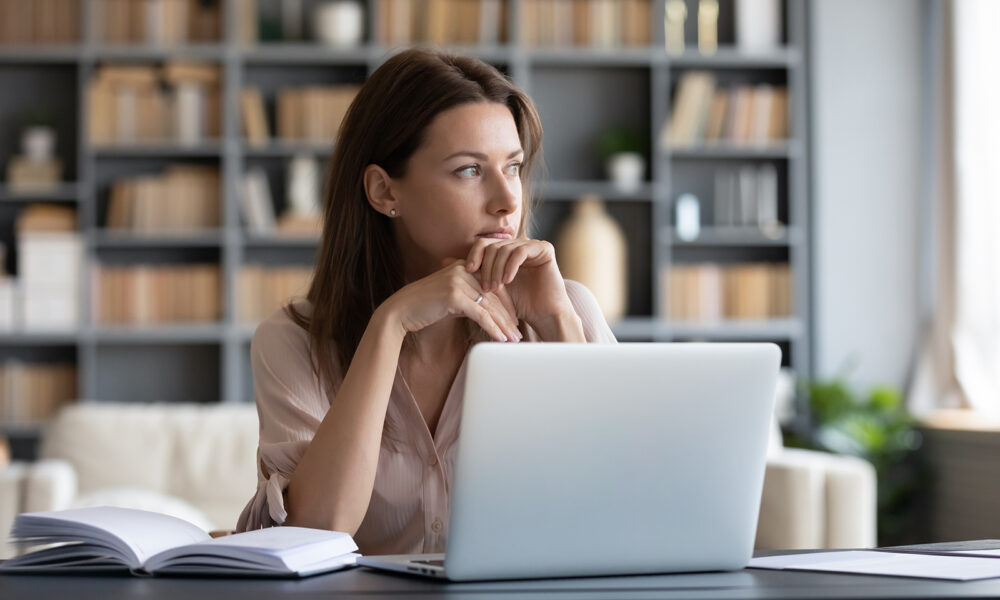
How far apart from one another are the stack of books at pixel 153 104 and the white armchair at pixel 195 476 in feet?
4.49

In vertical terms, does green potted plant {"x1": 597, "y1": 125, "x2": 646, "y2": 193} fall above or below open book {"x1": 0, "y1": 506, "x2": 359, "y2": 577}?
above

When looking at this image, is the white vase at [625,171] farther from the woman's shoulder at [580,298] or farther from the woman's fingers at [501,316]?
the woman's fingers at [501,316]

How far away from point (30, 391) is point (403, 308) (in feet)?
12.6

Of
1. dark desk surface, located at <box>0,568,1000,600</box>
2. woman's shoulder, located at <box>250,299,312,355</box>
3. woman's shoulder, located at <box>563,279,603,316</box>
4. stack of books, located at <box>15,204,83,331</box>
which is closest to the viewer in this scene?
dark desk surface, located at <box>0,568,1000,600</box>

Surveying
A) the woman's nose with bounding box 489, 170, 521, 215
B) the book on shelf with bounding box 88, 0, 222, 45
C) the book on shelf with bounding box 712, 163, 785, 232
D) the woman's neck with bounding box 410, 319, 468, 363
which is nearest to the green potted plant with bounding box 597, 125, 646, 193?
the book on shelf with bounding box 712, 163, 785, 232

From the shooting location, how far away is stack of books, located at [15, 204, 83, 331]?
4707mm

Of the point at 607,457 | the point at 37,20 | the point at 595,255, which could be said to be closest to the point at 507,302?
the point at 607,457

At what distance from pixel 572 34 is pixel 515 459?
412 cm

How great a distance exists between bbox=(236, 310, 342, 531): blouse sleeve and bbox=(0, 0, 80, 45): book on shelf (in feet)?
11.8

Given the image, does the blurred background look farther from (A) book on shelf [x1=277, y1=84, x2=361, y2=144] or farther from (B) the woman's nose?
(B) the woman's nose

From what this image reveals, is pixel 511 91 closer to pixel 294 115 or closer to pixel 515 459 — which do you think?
pixel 515 459

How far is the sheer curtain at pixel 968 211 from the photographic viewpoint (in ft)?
14.2

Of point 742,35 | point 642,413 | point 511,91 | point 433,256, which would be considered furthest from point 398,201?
point 742,35

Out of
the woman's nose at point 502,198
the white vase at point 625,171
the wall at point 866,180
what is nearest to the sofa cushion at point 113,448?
the white vase at point 625,171
